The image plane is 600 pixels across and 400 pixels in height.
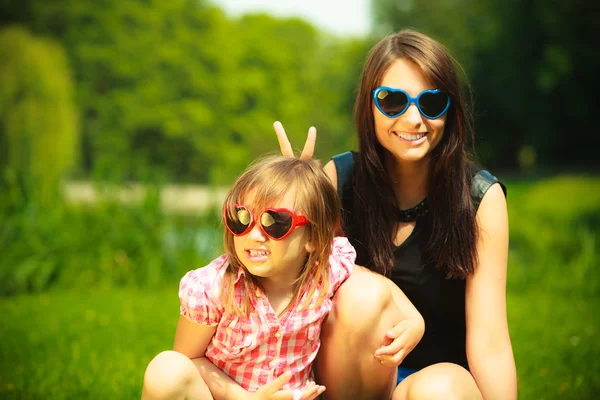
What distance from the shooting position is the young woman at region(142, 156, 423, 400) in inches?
72.3

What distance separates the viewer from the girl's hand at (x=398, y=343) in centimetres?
187

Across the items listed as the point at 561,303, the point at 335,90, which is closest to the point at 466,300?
the point at 561,303

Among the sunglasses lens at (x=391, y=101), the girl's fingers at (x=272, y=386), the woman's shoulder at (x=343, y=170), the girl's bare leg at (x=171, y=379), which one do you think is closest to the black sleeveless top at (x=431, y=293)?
the woman's shoulder at (x=343, y=170)

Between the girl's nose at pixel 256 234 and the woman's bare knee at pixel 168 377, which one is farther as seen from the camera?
the girl's nose at pixel 256 234

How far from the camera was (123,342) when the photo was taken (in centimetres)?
374

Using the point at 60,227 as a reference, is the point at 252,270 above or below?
above

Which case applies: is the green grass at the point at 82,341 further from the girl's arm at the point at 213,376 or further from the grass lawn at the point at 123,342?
the girl's arm at the point at 213,376

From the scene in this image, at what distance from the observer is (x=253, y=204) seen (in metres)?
1.85

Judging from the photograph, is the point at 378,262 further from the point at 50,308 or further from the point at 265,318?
the point at 50,308

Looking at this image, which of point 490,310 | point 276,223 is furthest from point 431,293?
point 276,223

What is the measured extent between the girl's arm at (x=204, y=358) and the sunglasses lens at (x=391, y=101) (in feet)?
3.01

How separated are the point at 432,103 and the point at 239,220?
2.57 feet

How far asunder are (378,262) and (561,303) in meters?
3.26

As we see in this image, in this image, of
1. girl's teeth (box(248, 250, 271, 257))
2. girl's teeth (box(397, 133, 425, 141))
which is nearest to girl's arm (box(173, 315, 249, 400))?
girl's teeth (box(248, 250, 271, 257))
